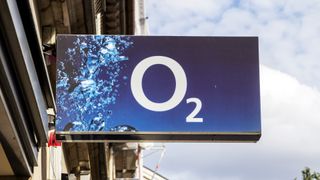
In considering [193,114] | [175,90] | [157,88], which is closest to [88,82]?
[157,88]

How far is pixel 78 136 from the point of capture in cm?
586

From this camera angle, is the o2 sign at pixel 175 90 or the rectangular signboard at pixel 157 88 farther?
the o2 sign at pixel 175 90

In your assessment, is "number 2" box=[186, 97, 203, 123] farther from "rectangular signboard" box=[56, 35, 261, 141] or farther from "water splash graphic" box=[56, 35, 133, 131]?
"water splash graphic" box=[56, 35, 133, 131]

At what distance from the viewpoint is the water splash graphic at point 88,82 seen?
5.88 meters

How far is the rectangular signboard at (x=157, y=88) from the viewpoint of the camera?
5.92 meters

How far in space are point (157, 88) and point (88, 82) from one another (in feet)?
2.03

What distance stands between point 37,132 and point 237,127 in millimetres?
1699

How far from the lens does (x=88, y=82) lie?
5.94 m

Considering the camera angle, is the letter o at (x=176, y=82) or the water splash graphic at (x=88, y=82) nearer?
the water splash graphic at (x=88, y=82)

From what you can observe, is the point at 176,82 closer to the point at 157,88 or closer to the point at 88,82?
the point at 157,88

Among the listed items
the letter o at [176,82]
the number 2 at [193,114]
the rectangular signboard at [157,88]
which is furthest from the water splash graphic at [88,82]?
the number 2 at [193,114]

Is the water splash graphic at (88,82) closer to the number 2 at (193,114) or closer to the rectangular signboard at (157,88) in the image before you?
the rectangular signboard at (157,88)

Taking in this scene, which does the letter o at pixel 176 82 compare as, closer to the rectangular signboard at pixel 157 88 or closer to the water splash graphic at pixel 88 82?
the rectangular signboard at pixel 157 88

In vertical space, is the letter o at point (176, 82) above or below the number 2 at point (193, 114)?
above
